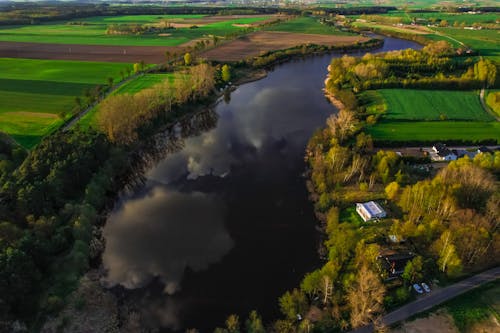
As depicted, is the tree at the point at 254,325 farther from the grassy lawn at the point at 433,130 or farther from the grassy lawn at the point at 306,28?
the grassy lawn at the point at 306,28

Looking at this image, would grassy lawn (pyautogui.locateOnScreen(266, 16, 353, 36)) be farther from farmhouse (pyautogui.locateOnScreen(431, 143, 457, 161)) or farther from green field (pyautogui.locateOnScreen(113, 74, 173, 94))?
farmhouse (pyautogui.locateOnScreen(431, 143, 457, 161))

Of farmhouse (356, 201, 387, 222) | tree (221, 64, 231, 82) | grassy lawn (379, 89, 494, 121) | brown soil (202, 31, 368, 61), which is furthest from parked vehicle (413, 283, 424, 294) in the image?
brown soil (202, 31, 368, 61)

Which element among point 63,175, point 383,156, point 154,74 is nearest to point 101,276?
point 63,175

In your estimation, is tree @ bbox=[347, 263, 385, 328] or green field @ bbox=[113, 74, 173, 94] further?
green field @ bbox=[113, 74, 173, 94]

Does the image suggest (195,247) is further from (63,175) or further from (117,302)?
(63,175)

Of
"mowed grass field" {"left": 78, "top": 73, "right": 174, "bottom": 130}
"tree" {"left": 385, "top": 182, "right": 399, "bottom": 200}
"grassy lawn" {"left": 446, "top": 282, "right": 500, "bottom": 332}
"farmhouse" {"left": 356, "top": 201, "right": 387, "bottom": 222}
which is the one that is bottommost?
"grassy lawn" {"left": 446, "top": 282, "right": 500, "bottom": 332}

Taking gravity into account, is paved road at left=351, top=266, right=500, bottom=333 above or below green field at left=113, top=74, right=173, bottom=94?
below
